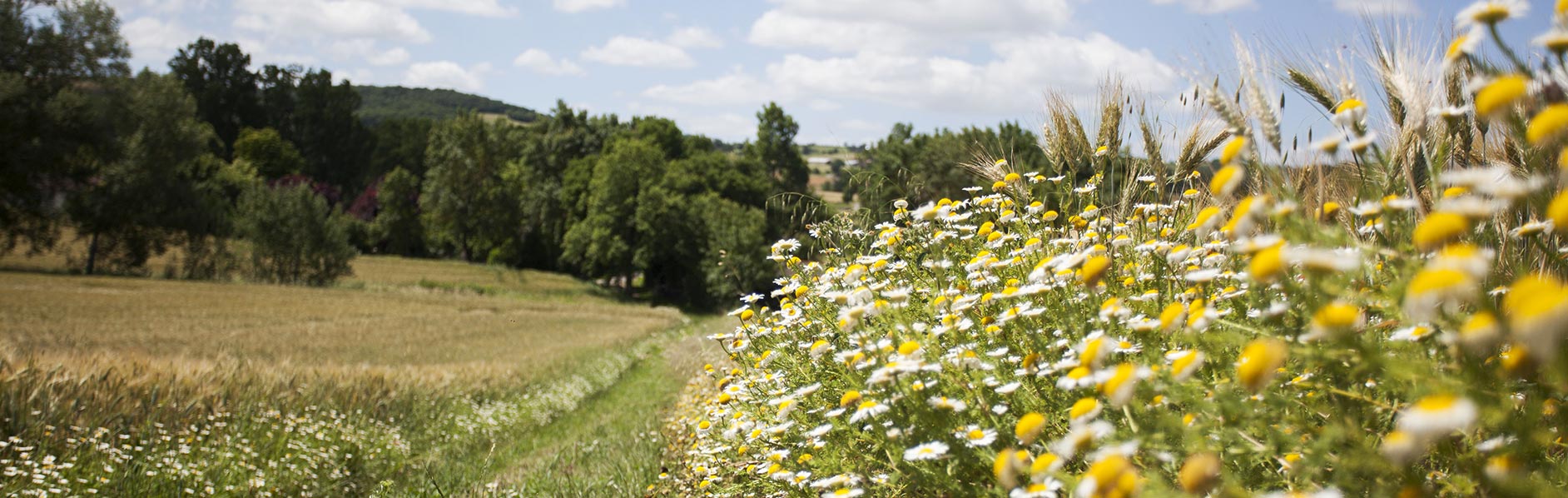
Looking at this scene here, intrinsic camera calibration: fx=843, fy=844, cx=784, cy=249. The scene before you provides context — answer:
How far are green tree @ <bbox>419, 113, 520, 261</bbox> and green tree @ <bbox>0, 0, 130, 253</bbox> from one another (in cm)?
2596

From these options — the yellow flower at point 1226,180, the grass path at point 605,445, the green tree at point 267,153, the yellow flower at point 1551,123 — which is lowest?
the grass path at point 605,445

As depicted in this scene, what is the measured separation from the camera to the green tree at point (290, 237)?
41.1 m

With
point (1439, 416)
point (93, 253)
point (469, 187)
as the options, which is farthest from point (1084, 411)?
point (469, 187)

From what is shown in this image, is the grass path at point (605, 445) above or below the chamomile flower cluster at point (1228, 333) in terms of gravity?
below

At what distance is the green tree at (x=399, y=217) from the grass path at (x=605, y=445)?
2350 inches

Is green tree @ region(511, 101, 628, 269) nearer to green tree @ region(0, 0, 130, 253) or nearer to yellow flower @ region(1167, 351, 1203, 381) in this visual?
green tree @ region(0, 0, 130, 253)

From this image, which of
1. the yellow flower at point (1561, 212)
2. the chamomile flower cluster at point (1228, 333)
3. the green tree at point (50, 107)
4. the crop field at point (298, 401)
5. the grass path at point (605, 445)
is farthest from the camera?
the green tree at point (50, 107)

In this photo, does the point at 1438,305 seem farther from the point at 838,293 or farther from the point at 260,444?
the point at 260,444

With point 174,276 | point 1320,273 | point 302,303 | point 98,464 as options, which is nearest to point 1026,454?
point 1320,273

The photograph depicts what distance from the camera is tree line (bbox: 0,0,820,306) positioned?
32.9 meters

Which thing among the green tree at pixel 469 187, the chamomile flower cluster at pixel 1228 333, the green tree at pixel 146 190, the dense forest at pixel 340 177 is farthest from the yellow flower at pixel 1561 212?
the green tree at pixel 469 187

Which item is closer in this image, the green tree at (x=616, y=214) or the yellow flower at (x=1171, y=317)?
the yellow flower at (x=1171, y=317)

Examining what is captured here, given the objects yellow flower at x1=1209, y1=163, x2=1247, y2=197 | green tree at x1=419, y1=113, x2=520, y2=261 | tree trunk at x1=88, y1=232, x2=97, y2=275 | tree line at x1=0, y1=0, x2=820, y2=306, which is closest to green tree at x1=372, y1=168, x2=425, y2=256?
tree line at x1=0, y1=0, x2=820, y2=306

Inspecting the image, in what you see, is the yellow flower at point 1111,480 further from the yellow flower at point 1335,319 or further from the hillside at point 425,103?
the hillside at point 425,103
